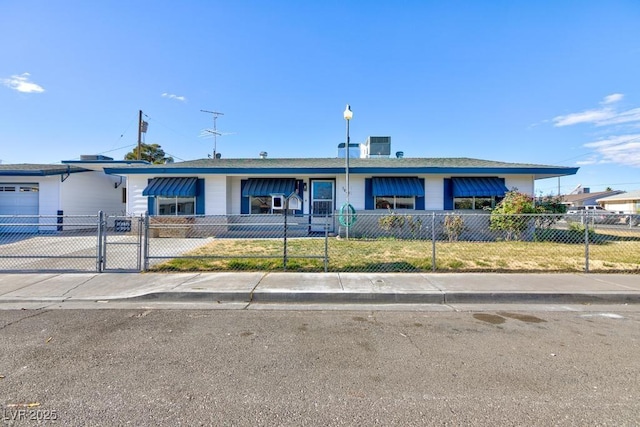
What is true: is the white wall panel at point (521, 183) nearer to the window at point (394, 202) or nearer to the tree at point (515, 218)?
the tree at point (515, 218)

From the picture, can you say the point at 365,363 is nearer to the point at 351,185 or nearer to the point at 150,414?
the point at 150,414

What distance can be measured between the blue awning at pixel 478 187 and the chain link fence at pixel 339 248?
1.24 m

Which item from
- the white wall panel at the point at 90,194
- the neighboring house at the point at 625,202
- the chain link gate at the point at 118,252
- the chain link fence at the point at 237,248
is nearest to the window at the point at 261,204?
the chain link fence at the point at 237,248

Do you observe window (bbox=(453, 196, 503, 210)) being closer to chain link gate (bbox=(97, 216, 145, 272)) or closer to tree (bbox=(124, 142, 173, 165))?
→ chain link gate (bbox=(97, 216, 145, 272))

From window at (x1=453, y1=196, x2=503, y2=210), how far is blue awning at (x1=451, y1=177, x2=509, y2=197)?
1.69 ft

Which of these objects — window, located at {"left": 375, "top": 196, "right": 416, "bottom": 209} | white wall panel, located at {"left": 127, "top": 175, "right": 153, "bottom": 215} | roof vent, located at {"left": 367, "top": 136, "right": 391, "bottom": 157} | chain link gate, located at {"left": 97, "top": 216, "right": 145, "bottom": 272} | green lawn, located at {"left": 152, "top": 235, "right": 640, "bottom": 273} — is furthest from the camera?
roof vent, located at {"left": 367, "top": 136, "right": 391, "bottom": 157}

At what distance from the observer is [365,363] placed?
313 cm

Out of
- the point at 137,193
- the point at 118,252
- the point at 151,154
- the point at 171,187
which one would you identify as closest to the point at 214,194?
the point at 171,187

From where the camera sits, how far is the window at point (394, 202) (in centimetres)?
1410

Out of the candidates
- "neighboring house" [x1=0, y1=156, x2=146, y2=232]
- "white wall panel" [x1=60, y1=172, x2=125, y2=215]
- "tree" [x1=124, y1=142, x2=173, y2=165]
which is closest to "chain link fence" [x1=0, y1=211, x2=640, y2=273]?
"neighboring house" [x1=0, y1=156, x2=146, y2=232]

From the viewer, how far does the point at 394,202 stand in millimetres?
14164

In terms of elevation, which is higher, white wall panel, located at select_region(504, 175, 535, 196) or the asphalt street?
white wall panel, located at select_region(504, 175, 535, 196)

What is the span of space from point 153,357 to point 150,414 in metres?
1.02

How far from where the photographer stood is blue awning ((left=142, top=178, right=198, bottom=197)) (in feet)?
45.2
